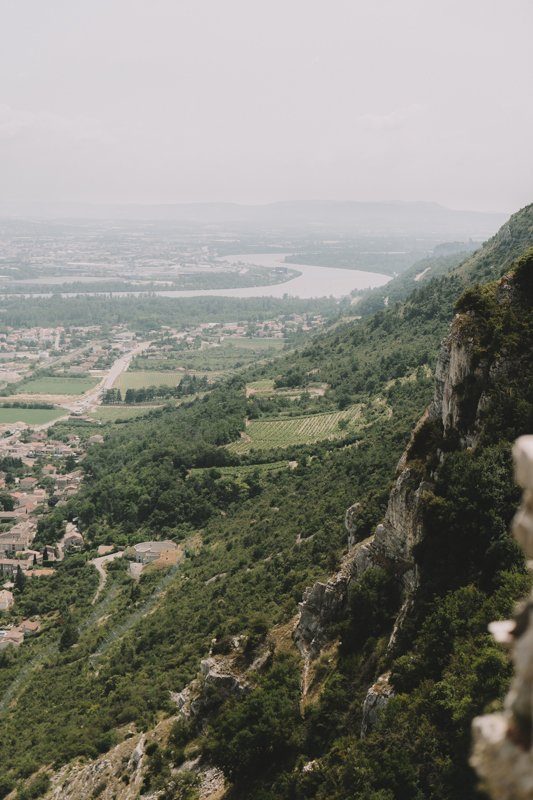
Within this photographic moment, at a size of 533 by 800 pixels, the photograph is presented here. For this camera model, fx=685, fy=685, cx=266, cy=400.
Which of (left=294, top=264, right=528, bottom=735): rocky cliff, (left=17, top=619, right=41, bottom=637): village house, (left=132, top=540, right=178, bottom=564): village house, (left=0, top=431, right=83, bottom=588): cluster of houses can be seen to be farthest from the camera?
(left=0, top=431, right=83, bottom=588): cluster of houses

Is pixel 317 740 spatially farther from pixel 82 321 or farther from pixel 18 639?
pixel 82 321

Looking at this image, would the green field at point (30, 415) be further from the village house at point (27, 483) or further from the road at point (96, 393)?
the village house at point (27, 483)

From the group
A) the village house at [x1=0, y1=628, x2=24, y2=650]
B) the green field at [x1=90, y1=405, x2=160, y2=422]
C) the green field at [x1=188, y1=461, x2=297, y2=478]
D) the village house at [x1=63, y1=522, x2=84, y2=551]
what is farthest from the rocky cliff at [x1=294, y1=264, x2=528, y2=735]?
the green field at [x1=90, y1=405, x2=160, y2=422]

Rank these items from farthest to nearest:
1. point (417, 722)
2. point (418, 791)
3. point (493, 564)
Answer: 1. point (493, 564)
2. point (417, 722)
3. point (418, 791)

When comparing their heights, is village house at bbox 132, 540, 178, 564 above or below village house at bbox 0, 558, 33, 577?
above

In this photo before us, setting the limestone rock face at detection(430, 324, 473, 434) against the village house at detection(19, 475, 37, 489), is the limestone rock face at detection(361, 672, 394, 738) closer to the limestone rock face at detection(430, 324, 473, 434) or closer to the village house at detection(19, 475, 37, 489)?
the limestone rock face at detection(430, 324, 473, 434)

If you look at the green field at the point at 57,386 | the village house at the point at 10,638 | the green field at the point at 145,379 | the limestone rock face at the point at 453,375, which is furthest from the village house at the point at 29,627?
the green field at the point at 57,386

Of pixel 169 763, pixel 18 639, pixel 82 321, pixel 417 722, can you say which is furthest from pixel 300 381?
pixel 82 321
